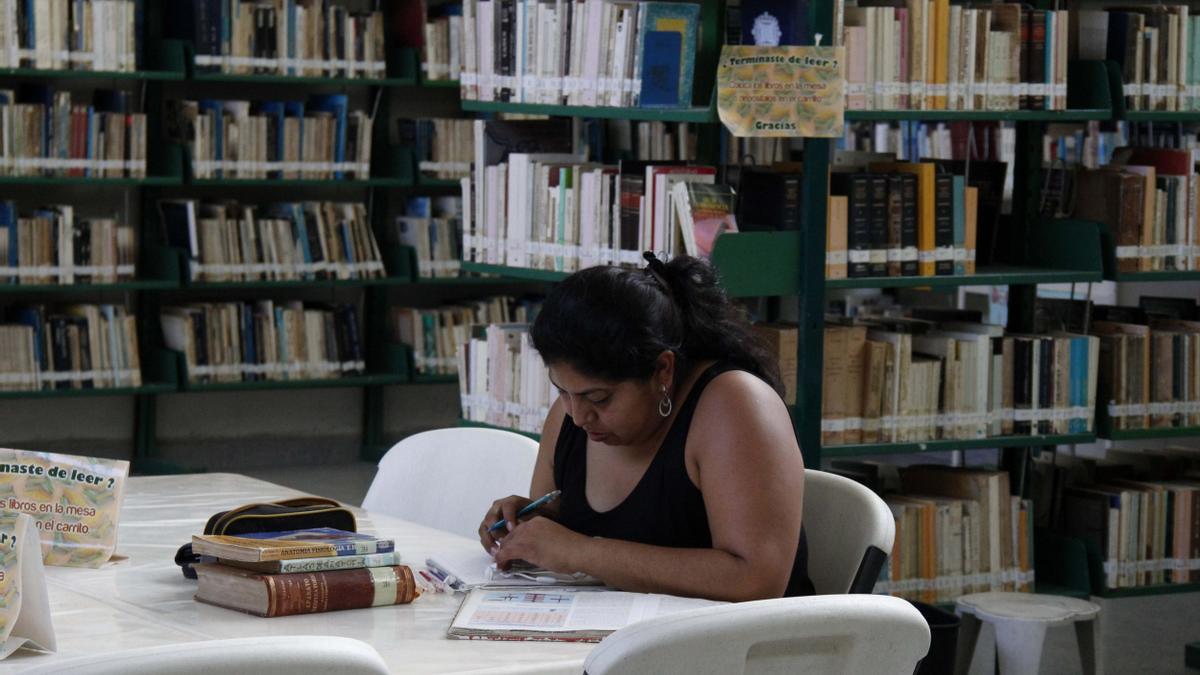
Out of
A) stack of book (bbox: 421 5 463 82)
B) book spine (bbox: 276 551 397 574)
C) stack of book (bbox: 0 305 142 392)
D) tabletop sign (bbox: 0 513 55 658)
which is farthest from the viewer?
stack of book (bbox: 421 5 463 82)

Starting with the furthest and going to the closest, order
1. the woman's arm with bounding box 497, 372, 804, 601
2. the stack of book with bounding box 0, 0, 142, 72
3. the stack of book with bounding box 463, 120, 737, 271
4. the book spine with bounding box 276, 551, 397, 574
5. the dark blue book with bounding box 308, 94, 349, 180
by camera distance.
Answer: the dark blue book with bounding box 308, 94, 349, 180 < the stack of book with bounding box 0, 0, 142, 72 < the stack of book with bounding box 463, 120, 737, 271 < the woman's arm with bounding box 497, 372, 804, 601 < the book spine with bounding box 276, 551, 397, 574

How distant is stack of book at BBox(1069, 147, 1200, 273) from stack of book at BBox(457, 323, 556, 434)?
5.12 ft

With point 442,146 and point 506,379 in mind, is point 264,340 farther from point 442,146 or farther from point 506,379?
point 506,379

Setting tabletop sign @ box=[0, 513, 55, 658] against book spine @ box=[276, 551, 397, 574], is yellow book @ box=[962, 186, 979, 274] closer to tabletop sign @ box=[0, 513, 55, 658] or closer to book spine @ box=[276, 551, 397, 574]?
book spine @ box=[276, 551, 397, 574]

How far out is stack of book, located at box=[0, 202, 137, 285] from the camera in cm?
659

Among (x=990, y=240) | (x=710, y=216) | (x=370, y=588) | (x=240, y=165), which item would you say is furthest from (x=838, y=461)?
(x=240, y=165)

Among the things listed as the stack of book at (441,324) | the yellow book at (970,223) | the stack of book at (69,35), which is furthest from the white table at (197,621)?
the stack of book at (441,324)

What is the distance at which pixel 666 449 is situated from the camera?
8.54 feet

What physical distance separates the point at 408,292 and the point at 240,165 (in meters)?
1.08

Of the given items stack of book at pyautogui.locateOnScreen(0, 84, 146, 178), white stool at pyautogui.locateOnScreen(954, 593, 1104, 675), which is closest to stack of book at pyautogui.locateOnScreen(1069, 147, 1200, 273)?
white stool at pyautogui.locateOnScreen(954, 593, 1104, 675)

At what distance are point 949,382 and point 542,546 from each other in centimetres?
217

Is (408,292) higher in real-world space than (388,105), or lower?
lower

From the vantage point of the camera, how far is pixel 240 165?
6.99m

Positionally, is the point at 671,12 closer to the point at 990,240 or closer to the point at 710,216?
the point at 710,216
